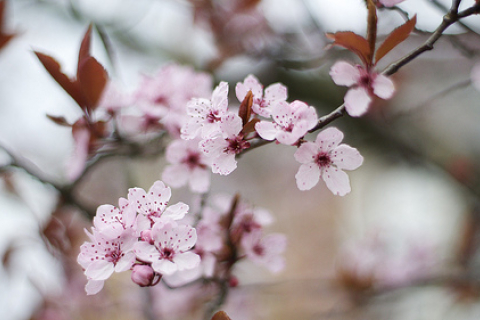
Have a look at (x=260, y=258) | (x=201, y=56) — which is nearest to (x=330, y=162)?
(x=260, y=258)

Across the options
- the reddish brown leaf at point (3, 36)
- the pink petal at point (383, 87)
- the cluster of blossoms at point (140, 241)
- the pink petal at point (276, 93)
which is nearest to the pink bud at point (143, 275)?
the cluster of blossoms at point (140, 241)

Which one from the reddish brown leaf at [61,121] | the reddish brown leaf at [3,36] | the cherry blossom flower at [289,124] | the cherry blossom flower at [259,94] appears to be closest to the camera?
the cherry blossom flower at [289,124]

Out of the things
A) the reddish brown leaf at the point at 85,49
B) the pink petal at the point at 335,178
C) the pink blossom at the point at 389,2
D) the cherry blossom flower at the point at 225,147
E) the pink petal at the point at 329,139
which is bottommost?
the reddish brown leaf at the point at 85,49

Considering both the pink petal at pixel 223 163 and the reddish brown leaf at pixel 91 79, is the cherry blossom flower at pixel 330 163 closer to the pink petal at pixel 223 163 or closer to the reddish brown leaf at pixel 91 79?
the pink petal at pixel 223 163

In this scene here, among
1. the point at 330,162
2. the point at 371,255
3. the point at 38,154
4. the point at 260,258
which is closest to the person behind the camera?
the point at 330,162

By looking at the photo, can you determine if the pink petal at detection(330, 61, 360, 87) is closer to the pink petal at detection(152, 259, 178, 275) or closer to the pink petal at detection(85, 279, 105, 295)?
the pink petal at detection(152, 259, 178, 275)

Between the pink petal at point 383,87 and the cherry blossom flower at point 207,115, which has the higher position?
the pink petal at point 383,87

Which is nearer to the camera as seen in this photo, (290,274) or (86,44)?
(86,44)

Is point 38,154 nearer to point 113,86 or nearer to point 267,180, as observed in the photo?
point 113,86
